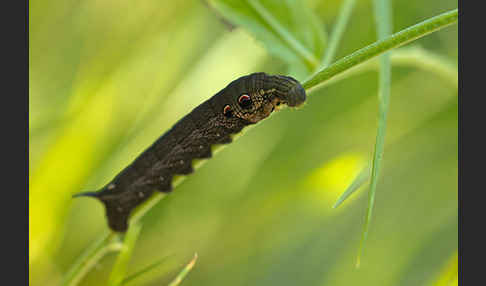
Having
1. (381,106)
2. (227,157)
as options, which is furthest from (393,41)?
(227,157)

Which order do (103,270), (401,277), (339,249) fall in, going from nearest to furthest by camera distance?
(103,270) → (401,277) → (339,249)

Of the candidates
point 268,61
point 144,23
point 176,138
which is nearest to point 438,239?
point 268,61

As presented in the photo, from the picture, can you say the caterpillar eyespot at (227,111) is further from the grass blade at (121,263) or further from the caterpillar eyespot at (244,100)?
the grass blade at (121,263)

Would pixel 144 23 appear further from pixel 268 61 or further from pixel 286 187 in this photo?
pixel 286 187

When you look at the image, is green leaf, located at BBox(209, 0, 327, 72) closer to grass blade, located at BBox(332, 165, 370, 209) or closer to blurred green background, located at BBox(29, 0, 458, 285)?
grass blade, located at BBox(332, 165, 370, 209)

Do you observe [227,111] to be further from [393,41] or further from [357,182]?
[393,41]

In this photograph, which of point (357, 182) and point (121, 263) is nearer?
point (357, 182)

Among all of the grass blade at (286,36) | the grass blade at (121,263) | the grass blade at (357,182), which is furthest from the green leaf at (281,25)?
the grass blade at (121,263)
